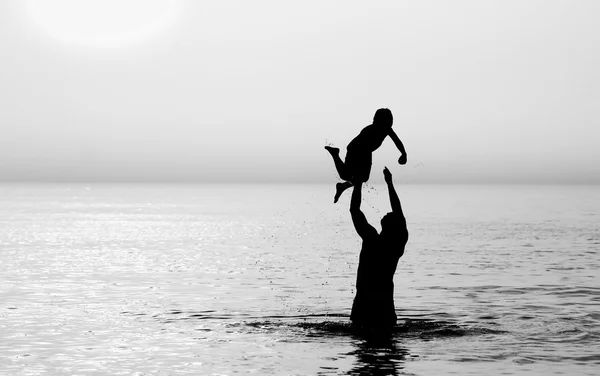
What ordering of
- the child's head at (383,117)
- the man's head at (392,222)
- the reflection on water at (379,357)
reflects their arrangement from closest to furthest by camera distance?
the reflection on water at (379,357)
the child's head at (383,117)
the man's head at (392,222)

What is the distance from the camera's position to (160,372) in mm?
21641

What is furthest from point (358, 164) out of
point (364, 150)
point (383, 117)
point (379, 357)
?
point (379, 357)

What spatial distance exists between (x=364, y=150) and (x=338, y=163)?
96 centimetres

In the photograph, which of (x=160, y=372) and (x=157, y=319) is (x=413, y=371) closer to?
(x=160, y=372)

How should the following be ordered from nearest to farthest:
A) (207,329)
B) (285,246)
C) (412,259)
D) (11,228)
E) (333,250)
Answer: (207,329) → (412,259) → (333,250) → (285,246) → (11,228)

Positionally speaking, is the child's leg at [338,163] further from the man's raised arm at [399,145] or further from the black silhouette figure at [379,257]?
the man's raised arm at [399,145]

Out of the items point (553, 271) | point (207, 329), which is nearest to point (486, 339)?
point (207, 329)

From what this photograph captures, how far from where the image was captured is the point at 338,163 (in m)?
23.8

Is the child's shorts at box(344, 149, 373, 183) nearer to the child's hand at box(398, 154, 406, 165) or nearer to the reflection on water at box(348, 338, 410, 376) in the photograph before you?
the child's hand at box(398, 154, 406, 165)

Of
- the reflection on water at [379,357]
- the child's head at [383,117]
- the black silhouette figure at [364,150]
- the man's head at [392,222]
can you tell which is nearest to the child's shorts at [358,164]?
the black silhouette figure at [364,150]

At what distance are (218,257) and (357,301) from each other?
3922cm

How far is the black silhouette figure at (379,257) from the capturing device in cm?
2419

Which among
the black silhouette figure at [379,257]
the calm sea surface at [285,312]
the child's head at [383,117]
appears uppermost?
the child's head at [383,117]

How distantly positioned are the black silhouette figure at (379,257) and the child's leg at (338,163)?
391 mm
